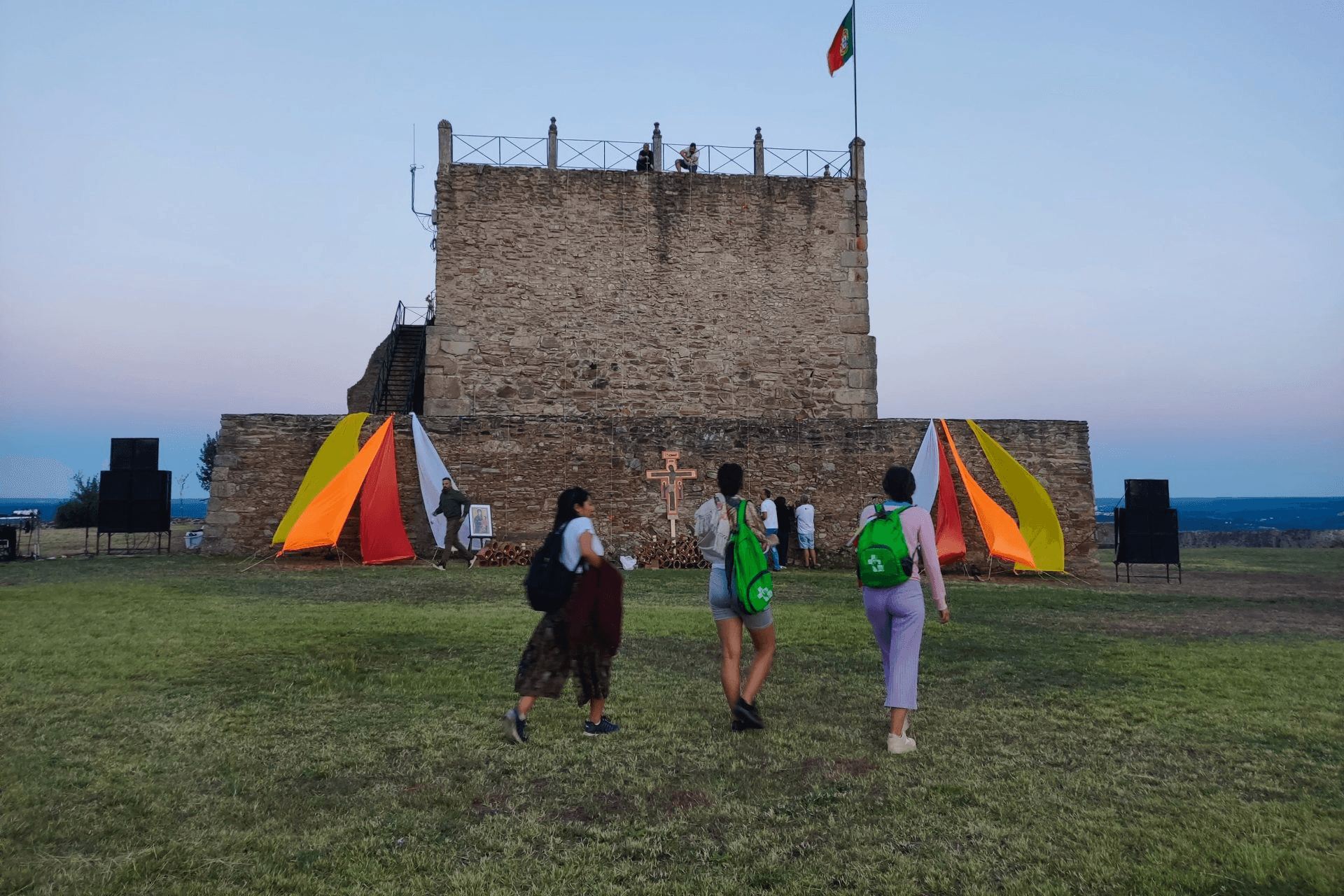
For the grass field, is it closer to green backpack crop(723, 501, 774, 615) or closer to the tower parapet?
green backpack crop(723, 501, 774, 615)

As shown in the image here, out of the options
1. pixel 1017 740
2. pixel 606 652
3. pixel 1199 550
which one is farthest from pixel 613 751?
pixel 1199 550

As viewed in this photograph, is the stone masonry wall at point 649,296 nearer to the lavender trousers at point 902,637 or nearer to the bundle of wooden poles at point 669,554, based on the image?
the bundle of wooden poles at point 669,554

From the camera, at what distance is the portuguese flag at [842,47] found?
17828 millimetres

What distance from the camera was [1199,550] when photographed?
22.2 metres

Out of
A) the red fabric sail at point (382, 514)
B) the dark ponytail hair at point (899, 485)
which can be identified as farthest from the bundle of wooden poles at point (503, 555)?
the dark ponytail hair at point (899, 485)

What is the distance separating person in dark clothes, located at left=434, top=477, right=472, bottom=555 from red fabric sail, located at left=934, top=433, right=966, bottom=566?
7.37 meters

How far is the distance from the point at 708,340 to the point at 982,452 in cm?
570

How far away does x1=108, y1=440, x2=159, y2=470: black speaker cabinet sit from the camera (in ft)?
48.8

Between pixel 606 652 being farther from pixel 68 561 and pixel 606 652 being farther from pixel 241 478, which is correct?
pixel 68 561

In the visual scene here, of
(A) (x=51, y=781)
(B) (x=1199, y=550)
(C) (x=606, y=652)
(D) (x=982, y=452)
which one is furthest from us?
(B) (x=1199, y=550)

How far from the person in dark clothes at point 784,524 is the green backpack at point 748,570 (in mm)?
9468

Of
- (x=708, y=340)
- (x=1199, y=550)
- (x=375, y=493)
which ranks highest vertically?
(x=708, y=340)

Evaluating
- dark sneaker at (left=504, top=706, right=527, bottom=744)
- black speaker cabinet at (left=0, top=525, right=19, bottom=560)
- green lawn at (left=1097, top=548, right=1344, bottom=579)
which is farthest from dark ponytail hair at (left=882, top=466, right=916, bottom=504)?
black speaker cabinet at (left=0, top=525, right=19, bottom=560)

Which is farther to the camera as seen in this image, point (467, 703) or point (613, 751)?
point (467, 703)
